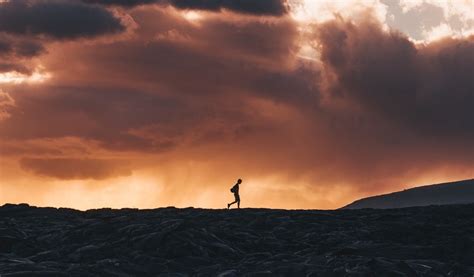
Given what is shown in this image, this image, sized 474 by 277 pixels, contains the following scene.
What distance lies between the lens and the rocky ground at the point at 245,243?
38.8 meters

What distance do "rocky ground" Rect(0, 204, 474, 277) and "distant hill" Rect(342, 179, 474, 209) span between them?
47.5 meters

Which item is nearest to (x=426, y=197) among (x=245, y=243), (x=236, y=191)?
(x=236, y=191)

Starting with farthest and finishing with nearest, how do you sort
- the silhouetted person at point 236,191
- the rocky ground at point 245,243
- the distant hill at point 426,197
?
the distant hill at point 426,197 < the silhouetted person at point 236,191 < the rocky ground at point 245,243

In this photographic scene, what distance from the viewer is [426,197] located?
10888cm

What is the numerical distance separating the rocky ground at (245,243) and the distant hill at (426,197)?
156ft

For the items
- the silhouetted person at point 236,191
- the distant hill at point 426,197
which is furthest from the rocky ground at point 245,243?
the distant hill at point 426,197

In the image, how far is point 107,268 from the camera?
39031 millimetres

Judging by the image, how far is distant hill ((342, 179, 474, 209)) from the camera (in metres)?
104

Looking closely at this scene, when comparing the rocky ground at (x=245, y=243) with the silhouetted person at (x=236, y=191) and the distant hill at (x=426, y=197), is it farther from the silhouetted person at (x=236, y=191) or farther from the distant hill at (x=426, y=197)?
the distant hill at (x=426, y=197)

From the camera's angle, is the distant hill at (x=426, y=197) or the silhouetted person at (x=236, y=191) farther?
the distant hill at (x=426, y=197)

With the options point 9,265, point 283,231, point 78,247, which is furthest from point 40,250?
point 283,231

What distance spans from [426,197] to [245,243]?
68.3m

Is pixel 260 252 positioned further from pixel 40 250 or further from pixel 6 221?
pixel 6 221

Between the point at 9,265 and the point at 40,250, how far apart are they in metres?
6.06
